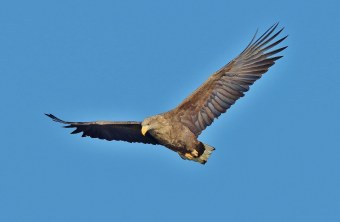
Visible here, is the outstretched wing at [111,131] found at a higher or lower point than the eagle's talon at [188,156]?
higher

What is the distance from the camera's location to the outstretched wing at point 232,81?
2186cm

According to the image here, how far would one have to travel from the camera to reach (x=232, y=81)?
21.9 meters

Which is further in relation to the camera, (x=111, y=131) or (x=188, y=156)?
(x=111, y=131)

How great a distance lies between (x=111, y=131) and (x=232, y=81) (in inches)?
112

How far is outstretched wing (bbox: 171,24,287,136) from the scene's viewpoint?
21.9 metres

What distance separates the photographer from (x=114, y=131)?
75.8 feet

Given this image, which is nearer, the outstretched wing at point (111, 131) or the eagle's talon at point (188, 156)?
the eagle's talon at point (188, 156)

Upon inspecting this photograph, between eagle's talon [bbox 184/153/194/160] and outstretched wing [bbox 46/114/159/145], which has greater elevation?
outstretched wing [bbox 46/114/159/145]

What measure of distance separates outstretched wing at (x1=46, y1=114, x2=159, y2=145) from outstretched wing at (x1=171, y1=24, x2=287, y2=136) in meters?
1.16

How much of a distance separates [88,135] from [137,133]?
1.07m

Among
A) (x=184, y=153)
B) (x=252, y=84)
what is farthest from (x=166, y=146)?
(x=252, y=84)

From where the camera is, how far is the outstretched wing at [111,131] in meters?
22.7

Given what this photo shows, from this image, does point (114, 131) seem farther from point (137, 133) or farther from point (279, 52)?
point (279, 52)

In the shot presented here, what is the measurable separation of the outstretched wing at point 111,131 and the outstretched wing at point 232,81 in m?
1.16
